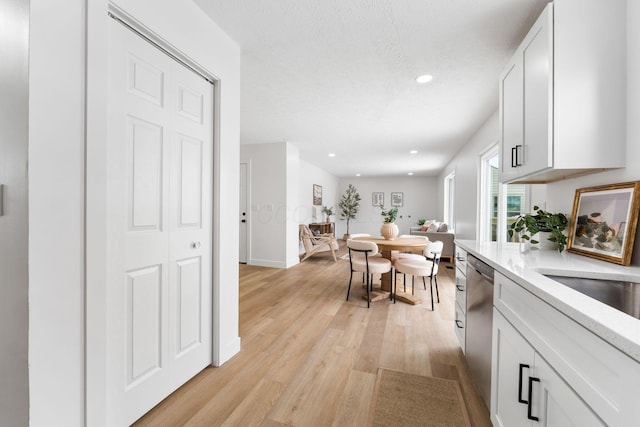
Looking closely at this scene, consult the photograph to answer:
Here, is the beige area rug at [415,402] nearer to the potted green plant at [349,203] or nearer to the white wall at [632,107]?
the white wall at [632,107]

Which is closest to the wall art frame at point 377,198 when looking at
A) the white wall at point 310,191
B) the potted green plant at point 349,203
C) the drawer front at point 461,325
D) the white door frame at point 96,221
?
the potted green plant at point 349,203

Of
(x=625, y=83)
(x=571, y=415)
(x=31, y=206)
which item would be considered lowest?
(x=571, y=415)

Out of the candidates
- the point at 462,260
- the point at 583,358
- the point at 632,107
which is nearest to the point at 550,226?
the point at 462,260

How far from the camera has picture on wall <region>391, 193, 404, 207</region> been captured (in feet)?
32.3

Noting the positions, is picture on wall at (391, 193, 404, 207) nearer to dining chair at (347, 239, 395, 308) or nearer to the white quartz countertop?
dining chair at (347, 239, 395, 308)

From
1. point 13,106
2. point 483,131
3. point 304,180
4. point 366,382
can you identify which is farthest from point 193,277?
point 304,180

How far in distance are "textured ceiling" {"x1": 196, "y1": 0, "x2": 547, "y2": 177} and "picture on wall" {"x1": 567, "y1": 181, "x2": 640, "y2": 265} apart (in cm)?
117

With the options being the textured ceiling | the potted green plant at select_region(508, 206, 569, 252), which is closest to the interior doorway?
the textured ceiling

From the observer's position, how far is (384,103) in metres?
3.06

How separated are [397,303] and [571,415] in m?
2.59

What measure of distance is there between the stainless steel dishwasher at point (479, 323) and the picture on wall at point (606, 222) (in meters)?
0.53

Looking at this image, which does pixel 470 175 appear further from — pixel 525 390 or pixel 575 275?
pixel 525 390

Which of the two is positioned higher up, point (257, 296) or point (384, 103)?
point (384, 103)

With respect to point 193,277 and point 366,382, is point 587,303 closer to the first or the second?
point 366,382
